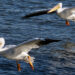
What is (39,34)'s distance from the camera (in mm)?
15312

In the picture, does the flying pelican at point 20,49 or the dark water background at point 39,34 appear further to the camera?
the dark water background at point 39,34

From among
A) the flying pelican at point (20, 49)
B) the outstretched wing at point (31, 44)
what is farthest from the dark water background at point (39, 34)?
the outstretched wing at point (31, 44)

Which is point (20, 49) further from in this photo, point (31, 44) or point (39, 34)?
point (39, 34)

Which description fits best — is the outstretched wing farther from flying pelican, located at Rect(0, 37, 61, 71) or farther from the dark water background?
the dark water background

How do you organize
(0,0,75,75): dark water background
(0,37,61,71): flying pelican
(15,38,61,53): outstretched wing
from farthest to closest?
(0,0,75,75): dark water background
(0,37,61,71): flying pelican
(15,38,61,53): outstretched wing

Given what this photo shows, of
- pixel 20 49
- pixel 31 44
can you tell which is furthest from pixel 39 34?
pixel 31 44

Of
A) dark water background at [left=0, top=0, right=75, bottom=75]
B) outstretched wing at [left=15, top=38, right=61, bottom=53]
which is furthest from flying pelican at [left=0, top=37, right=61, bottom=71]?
dark water background at [left=0, top=0, right=75, bottom=75]

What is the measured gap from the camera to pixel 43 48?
13664mm

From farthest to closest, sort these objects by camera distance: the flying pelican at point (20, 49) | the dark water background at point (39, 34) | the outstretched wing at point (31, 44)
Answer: the dark water background at point (39, 34), the flying pelican at point (20, 49), the outstretched wing at point (31, 44)

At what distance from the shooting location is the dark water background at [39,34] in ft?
37.8

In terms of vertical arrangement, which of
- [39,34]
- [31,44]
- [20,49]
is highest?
[31,44]

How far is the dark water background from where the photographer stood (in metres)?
11.5

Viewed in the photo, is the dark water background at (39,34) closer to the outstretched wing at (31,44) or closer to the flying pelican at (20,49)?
the flying pelican at (20,49)

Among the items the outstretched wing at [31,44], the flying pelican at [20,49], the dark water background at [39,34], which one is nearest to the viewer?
the outstretched wing at [31,44]
